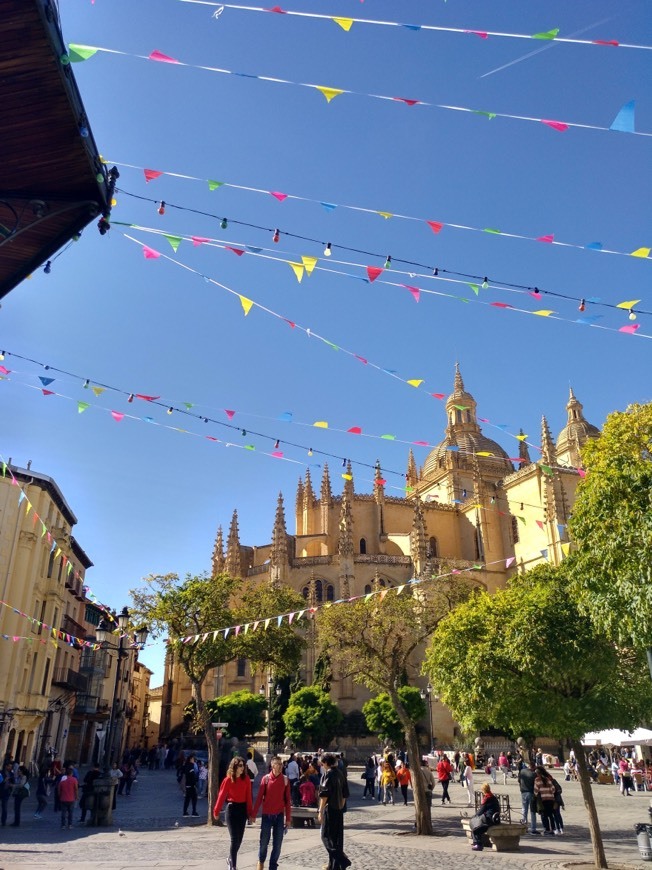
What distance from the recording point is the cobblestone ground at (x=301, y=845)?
10.1 metres

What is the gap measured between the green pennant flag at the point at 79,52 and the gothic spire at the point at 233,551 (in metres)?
46.0

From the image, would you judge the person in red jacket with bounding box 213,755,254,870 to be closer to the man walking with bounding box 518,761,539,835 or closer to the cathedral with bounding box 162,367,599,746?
the man walking with bounding box 518,761,539,835

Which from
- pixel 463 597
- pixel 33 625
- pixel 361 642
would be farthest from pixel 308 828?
pixel 33 625

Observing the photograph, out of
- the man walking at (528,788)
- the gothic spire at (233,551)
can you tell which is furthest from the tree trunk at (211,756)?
the gothic spire at (233,551)

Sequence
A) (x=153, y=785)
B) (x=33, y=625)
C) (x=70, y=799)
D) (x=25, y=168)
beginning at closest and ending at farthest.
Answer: (x=25, y=168), (x=70, y=799), (x=33, y=625), (x=153, y=785)

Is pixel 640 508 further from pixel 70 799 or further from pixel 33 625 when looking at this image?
pixel 33 625

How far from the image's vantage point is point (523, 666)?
12922 mm

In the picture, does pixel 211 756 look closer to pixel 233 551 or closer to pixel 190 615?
pixel 190 615

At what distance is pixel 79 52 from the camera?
18.2ft

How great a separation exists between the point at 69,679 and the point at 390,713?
16043 mm

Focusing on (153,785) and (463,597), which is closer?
(463,597)

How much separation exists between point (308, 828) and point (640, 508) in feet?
33.2

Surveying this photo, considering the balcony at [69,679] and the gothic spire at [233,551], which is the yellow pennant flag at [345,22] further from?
the gothic spire at [233,551]

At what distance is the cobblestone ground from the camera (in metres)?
A: 10.1
